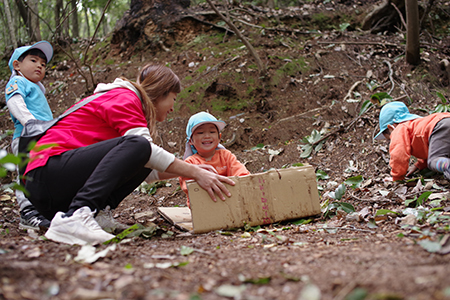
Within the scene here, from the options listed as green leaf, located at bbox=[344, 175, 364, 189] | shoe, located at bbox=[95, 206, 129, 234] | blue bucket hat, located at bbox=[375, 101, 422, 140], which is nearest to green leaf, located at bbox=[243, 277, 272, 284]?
shoe, located at bbox=[95, 206, 129, 234]

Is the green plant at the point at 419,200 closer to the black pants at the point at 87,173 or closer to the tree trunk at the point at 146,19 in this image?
the black pants at the point at 87,173

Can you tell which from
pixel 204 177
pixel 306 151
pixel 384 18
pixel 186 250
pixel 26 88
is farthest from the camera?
pixel 384 18

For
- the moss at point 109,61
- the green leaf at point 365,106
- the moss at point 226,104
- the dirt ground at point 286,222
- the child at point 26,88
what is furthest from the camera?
the moss at point 109,61

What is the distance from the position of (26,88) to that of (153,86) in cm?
165

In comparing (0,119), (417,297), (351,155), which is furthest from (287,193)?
(0,119)

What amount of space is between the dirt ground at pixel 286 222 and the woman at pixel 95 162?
21 cm

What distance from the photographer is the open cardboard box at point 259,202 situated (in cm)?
218

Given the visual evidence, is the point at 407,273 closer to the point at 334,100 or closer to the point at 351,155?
the point at 351,155

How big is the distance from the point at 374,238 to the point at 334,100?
3614 mm

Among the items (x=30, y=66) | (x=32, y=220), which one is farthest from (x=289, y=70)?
(x=32, y=220)

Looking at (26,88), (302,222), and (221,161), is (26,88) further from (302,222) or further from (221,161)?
(302,222)

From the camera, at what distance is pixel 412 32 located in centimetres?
481

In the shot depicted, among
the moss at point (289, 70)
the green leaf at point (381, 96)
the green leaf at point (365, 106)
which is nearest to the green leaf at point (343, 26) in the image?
the moss at point (289, 70)

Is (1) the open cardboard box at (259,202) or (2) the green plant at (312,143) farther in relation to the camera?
(2) the green plant at (312,143)
